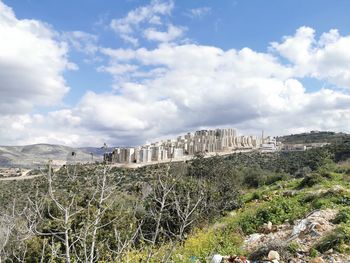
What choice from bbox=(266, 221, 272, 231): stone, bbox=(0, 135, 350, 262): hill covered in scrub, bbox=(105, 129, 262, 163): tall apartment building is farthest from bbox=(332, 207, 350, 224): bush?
bbox=(105, 129, 262, 163): tall apartment building

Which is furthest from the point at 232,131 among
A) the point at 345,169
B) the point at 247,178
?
the point at 345,169

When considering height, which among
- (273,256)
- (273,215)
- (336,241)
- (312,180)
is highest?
(312,180)

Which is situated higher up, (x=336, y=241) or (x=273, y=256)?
(x=336, y=241)

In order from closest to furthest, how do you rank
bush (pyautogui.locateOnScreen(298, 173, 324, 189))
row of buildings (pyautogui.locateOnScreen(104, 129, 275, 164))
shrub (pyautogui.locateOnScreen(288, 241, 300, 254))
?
shrub (pyautogui.locateOnScreen(288, 241, 300, 254)) → bush (pyautogui.locateOnScreen(298, 173, 324, 189)) → row of buildings (pyautogui.locateOnScreen(104, 129, 275, 164))

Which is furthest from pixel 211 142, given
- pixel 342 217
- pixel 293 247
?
pixel 293 247

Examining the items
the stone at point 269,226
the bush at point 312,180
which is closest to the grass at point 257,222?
the stone at point 269,226

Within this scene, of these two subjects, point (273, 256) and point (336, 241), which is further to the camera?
point (336, 241)

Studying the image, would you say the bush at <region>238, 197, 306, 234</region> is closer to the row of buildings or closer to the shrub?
the shrub

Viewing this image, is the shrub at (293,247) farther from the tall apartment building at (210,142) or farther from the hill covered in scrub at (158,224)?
the tall apartment building at (210,142)

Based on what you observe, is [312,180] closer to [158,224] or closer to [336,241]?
[336,241]

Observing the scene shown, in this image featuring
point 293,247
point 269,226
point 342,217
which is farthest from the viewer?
point 269,226

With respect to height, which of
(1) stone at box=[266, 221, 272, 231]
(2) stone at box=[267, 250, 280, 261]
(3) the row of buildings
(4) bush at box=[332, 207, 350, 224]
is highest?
(3) the row of buildings

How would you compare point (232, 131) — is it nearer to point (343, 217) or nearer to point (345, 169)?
point (345, 169)

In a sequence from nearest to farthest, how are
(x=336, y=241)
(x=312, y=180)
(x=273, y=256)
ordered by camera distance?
(x=273, y=256), (x=336, y=241), (x=312, y=180)
